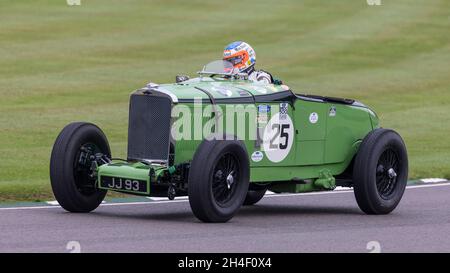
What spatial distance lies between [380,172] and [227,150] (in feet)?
7.58

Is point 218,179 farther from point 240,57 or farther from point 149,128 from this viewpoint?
point 240,57

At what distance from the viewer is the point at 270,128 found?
12.9 m

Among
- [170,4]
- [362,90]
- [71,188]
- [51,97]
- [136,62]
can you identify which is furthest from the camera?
[170,4]

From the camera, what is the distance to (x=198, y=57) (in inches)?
1155

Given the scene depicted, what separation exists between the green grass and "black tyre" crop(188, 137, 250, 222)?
3624 mm

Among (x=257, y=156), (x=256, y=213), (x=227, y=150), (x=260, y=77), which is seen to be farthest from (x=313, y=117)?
(x=227, y=150)

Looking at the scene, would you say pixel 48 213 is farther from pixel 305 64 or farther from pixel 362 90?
pixel 305 64

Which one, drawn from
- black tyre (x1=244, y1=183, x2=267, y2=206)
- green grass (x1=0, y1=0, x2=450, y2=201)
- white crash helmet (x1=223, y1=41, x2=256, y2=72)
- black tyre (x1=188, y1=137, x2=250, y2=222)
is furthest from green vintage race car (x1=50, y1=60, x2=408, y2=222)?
green grass (x1=0, y1=0, x2=450, y2=201)

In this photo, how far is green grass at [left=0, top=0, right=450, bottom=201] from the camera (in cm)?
2119

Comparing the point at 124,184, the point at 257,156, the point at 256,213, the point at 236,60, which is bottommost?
the point at 256,213

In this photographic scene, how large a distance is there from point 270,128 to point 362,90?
14137 mm

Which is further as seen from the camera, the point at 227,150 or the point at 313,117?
the point at 313,117

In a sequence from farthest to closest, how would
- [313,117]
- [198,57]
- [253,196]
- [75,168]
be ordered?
1. [198,57]
2. [253,196]
3. [313,117]
4. [75,168]
